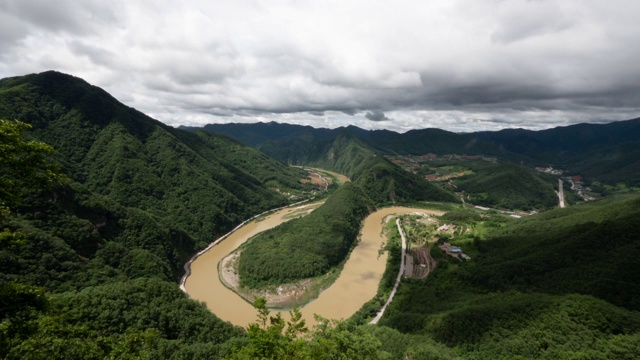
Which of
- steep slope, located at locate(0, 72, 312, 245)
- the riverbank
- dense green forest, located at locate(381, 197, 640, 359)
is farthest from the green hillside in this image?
steep slope, located at locate(0, 72, 312, 245)

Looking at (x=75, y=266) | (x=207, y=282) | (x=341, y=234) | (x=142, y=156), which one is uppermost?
(x=142, y=156)

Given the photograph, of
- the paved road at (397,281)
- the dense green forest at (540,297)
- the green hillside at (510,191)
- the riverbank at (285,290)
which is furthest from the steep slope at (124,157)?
the green hillside at (510,191)

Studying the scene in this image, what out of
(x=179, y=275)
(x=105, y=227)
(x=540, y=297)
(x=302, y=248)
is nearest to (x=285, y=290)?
(x=302, y=248)

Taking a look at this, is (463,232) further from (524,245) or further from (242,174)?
(242,174)

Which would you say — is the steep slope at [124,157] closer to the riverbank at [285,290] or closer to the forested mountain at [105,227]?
the forested mountain at [105,227]

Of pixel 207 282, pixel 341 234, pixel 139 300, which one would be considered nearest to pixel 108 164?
pixel 207 282

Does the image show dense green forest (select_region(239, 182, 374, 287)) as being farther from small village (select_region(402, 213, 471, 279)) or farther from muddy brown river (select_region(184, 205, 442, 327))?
small village (select_region(402, 213, 471, 279))
